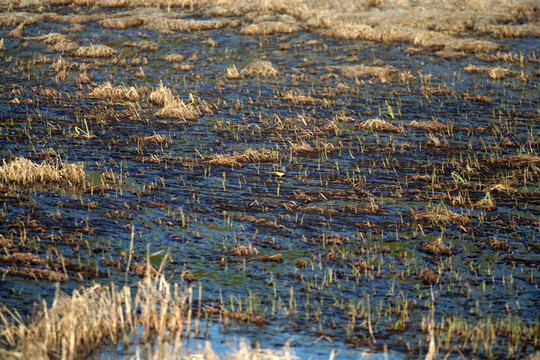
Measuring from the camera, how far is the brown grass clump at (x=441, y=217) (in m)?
10.8

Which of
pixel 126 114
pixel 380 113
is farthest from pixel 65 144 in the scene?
pixel 380 113

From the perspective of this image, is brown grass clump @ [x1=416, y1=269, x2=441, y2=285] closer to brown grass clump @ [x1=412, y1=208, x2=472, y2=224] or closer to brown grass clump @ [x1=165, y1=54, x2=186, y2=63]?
brown grass clump @ [x1=412, y1=208, x2=472, y2=224]

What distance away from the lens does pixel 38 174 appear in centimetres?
1175

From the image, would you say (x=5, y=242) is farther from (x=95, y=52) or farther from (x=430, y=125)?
(x=95, y=52)

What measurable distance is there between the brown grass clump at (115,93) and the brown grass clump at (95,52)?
524cm

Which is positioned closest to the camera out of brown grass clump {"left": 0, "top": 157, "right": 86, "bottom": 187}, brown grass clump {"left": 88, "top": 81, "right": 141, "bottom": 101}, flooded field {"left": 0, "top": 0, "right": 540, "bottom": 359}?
flooded field {"left": 0, "top": 0, "right": 540, "bottom": 359}

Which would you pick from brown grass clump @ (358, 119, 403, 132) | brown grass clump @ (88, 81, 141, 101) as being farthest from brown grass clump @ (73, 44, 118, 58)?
brown grass clump @ (358, 119, 403, 132)

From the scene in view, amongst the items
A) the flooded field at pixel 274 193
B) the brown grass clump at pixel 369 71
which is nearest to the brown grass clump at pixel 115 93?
the flooded field at pixel 274 193

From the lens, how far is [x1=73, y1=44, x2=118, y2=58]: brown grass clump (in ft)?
76.8

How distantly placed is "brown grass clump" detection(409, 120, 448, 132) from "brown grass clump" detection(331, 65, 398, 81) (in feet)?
16.5

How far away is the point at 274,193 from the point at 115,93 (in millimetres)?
8267

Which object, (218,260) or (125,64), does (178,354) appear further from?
(125,64)

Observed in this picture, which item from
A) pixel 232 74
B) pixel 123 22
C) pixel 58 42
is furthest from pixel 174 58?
pixel 123 22

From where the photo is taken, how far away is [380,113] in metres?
17.8
